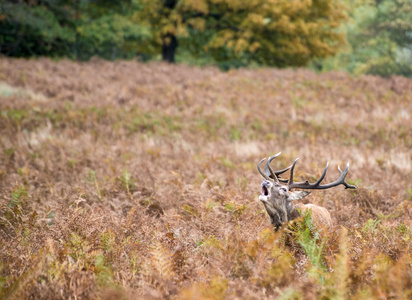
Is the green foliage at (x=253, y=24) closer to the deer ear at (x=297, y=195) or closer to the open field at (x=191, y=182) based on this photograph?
the open field at (x=191, y=182)

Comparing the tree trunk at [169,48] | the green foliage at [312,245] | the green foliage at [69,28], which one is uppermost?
the green foliage at [312,245]

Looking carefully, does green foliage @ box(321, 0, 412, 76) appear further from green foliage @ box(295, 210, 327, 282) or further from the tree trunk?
green foliage @ box(295, 210, 327, 282)

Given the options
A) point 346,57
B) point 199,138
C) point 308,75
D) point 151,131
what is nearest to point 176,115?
point 151,131

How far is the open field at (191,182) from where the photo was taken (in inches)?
97.2

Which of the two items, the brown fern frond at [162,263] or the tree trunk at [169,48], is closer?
the brown fern frond at [162,263]

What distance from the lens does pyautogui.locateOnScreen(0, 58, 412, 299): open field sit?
8.10ft

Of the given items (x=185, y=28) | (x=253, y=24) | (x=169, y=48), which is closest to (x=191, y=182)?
(x=185, y=28)

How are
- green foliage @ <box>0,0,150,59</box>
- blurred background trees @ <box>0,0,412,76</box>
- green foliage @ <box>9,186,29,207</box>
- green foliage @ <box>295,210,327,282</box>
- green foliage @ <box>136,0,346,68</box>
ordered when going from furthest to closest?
green foliage @ <box>136,0,346,68</box> < blurred background trees @ <box>0,0,412,76</box> < green foliage @ <box>0,0,150,59</box> < green foliage @ <box>9,186,29,207</box> < green foliage @ <box>295,210,327,282</box>

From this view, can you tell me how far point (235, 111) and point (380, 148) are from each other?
4.23 meters

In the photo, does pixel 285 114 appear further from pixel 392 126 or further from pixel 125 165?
pixel 125 165

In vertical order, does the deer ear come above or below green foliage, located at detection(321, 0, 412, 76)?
above

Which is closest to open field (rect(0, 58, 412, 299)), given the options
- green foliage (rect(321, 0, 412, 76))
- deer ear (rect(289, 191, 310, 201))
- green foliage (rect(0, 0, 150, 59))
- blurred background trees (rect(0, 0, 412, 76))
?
deer ear (rect(289, 191, 310, 201))

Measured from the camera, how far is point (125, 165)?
6.05 m

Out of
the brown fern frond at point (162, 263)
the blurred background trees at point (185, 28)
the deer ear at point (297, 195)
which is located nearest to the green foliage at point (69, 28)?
the blurred background trees at point (185, 28)
